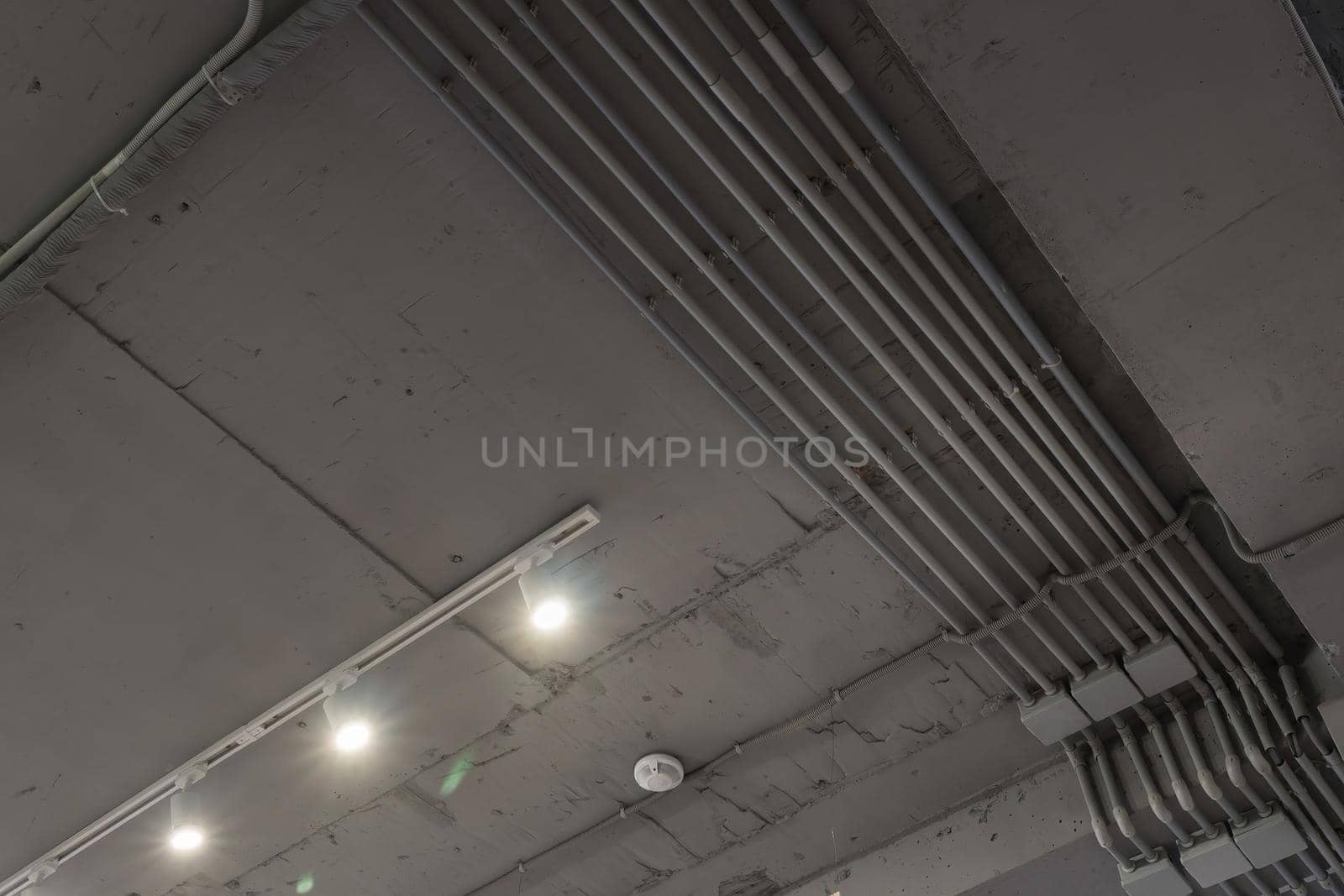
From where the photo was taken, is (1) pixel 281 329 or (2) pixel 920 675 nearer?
(1) pixel 281 329

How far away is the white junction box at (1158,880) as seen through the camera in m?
3.25

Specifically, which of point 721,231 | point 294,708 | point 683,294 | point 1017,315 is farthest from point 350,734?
point 1017,315

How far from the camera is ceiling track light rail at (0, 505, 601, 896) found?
10.1ft

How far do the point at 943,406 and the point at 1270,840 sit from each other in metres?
1.58

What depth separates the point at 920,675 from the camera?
11.2 ft

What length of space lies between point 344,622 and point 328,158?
136 cm

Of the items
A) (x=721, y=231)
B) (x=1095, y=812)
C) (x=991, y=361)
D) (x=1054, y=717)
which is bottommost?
(x=1095, y=812)

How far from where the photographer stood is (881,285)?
2.65 meters

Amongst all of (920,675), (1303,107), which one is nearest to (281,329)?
(920,675)

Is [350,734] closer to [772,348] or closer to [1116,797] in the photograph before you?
[772,348]

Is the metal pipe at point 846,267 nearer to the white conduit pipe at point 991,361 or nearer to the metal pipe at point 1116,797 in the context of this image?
the white conduit pipe at point 991,361

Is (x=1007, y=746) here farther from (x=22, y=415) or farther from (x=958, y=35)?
(x=22, y=415)

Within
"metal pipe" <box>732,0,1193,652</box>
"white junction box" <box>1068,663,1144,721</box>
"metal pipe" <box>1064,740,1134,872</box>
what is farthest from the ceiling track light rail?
"metal pipe" <box>1064,740,1134,872</box>

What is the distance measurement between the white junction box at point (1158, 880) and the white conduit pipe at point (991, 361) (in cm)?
48
